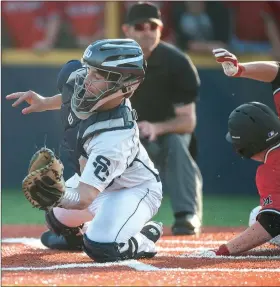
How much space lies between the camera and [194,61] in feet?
34.2

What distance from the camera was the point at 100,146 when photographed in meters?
5.08

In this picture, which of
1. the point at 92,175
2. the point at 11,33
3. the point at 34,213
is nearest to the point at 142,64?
the point at 92,175

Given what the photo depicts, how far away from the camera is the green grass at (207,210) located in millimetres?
8383

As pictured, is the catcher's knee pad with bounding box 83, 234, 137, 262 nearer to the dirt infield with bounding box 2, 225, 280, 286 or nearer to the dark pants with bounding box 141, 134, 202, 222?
the dirt infield with bounding box 2, 225, 280, 286

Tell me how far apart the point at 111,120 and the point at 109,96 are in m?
0.14

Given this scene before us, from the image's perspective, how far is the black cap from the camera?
7.73 meters

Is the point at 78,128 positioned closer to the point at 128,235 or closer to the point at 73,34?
the point at 128,235

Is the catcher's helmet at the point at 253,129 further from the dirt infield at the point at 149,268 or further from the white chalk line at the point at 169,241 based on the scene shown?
the white chalk line at the point at 169,241

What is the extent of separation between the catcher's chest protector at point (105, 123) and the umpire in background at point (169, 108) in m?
2.09

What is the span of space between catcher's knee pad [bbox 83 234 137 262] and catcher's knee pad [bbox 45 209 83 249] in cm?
67

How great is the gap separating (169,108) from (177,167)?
1.85ft

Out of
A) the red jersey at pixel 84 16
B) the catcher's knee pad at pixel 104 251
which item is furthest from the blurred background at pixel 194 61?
the catcher's knee pad at pixel 104 251

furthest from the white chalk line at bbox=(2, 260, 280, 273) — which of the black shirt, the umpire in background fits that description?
the black shirt

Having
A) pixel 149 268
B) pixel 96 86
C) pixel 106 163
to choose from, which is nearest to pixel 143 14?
pixel 96 86
